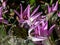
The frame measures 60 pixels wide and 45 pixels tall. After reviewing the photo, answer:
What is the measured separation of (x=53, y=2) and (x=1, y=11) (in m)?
0.30

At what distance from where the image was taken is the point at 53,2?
1307mm

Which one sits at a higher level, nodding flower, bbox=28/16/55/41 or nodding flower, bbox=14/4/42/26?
nodding flower, bbox=14/4/42/26

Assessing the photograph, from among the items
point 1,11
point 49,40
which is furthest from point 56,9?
point 1,11

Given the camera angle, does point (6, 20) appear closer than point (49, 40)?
No

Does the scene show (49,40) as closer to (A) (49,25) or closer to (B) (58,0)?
(A) (49,25)

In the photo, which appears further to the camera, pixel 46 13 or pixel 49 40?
pixel 46 13

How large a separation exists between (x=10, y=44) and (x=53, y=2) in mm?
359

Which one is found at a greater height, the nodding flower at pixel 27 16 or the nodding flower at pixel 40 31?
the nodding flower at pixel 27 16

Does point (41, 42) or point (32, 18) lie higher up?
point (32, 18)

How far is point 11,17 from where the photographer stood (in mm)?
1264

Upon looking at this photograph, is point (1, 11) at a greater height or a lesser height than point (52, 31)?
greater

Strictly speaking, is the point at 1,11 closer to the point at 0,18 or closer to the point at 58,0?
the point at 0,18

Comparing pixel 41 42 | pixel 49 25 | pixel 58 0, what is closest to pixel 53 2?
pixel 58 0

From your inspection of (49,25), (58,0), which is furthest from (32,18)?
(58,0)
